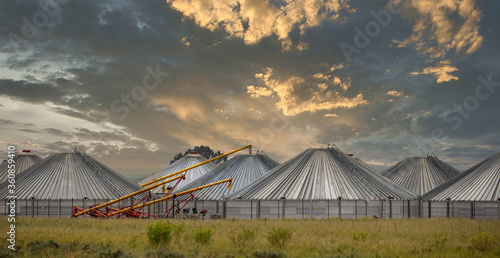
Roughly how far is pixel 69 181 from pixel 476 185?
5811 cm

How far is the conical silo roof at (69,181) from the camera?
204ft

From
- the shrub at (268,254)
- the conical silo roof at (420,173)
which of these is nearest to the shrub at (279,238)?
the shrub at (268,254)

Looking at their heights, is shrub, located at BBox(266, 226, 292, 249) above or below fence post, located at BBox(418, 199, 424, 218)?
above

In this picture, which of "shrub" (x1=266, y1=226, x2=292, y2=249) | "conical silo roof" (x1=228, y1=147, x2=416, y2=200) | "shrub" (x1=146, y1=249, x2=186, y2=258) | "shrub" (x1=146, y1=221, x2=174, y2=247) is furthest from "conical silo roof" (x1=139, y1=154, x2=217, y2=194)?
"shrub" (x1=146, y1=249, x2=186, y2=258)

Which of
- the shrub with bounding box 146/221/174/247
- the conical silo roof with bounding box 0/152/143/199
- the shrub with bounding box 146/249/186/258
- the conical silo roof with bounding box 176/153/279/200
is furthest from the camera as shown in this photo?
the conical silo roof with bounding box 176/153/279/200

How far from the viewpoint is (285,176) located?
64562 mm

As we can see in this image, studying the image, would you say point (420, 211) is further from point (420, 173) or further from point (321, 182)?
point (420, 173)

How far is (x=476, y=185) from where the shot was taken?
62.6 metres

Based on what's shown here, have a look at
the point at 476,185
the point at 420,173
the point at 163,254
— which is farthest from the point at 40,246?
the point at 420,173

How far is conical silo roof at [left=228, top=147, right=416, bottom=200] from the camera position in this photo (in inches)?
2338

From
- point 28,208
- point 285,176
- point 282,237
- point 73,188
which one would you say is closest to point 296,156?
point 285,176

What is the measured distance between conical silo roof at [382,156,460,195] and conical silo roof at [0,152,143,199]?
52.6 metres

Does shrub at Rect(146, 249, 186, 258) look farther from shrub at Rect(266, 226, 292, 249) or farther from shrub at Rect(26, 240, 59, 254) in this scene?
shrub at Rect(266, 226, 292, 249)

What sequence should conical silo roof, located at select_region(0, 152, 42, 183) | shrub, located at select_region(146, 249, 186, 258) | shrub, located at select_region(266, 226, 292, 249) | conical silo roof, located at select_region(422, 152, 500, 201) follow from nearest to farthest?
1. shrub, located at select_region(146, 249, 186, 258)
2. shrub, located at select_region(266, 226, 292, 249)
3. conical silo roof, located at select_region(422, 152, 500, 201)
4. conical silo roof, located at select_region(0, 152, 42, 183)
